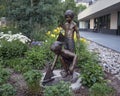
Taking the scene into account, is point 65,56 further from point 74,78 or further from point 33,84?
point 33,84

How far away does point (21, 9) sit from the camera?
510 inches

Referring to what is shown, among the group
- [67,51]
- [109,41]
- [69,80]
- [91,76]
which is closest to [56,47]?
[67,51]

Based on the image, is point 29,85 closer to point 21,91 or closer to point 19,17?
point 21,91

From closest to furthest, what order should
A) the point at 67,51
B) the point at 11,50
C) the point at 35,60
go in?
the point at 67,51 < the point at 35,60 < the point at 11,50

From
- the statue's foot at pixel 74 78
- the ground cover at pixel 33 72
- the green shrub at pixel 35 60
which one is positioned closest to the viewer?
the ground cover at pixel 33 72

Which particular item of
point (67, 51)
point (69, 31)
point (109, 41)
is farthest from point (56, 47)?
point (109, 41)

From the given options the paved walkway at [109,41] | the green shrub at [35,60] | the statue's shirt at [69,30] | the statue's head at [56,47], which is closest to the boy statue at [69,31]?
the statue's shirt at [69,30]

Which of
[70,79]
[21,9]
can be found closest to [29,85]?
[70,79]

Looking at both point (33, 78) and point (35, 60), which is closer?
point (33, 78)

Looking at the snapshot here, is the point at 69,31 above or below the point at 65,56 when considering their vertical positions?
above

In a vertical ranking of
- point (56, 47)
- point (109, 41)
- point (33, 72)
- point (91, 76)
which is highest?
point (56, 47)

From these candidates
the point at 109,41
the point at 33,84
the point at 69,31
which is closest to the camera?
the point at 33,84

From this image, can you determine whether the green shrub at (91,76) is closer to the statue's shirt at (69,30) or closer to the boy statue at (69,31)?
the boy statue at (69,31)

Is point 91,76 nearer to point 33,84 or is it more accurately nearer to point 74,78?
point 74,78
